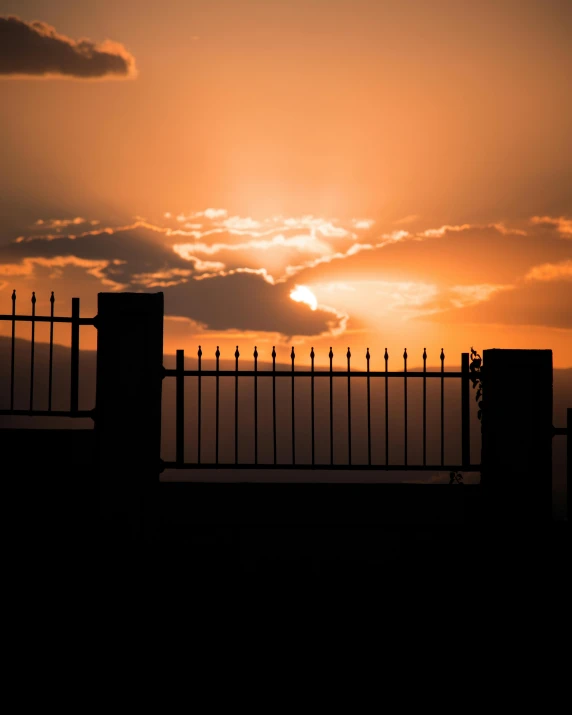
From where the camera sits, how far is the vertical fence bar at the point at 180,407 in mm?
8883

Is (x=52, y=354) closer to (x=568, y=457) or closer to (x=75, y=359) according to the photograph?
(x=75, y=359)

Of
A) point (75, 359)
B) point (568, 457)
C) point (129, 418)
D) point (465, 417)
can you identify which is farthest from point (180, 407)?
point (568, 457)

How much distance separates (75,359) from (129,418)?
119 centimetres

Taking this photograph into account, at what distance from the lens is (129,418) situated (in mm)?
8023

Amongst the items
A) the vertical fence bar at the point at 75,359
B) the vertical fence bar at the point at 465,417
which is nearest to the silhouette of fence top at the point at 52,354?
the vertical fence bar at the point at 75,359

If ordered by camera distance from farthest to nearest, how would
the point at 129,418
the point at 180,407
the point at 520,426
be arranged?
the point at 180,407 → the point at 520,426 → the point at 129,418

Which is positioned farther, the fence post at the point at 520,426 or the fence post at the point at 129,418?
the fence post at the point at 520,426

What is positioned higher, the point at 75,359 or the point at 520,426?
the point at 75,359

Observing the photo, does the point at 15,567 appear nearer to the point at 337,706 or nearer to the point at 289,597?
the point at 289,597

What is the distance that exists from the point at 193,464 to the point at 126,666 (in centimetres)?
360

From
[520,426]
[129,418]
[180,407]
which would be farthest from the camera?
[180,407]

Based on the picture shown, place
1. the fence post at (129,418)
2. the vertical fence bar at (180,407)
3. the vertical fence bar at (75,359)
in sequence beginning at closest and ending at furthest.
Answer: the fence post at (129,418), the vertical fence bar at (75,359), the vertical fence bar at (180,407)

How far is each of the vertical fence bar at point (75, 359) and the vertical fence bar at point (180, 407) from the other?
116 cm

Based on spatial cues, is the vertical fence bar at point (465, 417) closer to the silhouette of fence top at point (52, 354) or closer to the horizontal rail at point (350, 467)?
the horizontal rail at point (350, 467)
